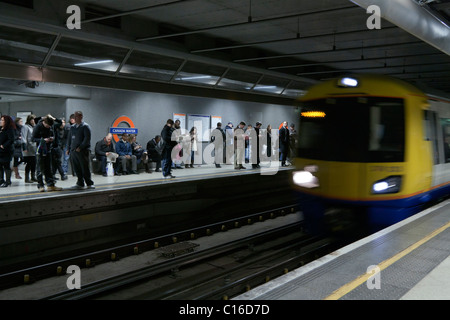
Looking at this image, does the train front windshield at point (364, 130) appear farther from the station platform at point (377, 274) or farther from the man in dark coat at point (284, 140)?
the man in dark coat at point (284, 140)

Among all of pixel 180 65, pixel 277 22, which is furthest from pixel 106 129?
pixel 277 22

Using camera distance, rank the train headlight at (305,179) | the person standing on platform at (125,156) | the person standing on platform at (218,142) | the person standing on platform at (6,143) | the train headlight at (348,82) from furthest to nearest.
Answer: the person standing on platform at (218,142) < the person standing on platform at (125,156) < the person standing on platform at (6,143) < the train headlight at (305,179) < the train headlight at (348,82)

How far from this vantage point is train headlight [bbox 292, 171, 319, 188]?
6.95 meters

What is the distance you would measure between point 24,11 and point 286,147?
11026mm

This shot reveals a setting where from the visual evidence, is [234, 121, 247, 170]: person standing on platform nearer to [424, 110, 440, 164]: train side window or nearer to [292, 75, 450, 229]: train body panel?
[292, 75, 450, 229]: train body panel

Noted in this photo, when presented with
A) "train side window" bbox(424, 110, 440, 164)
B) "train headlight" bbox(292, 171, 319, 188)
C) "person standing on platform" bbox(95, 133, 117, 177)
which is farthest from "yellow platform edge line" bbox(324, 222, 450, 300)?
"person standing on platform" bbox(95, 133, 117, 177)

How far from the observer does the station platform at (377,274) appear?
12.0ft

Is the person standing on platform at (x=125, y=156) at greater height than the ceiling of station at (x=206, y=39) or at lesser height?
lesser

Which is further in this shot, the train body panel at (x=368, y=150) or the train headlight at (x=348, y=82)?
the train headlight at (x=348, y=82)

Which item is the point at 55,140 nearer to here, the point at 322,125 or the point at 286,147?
the point at 322,125

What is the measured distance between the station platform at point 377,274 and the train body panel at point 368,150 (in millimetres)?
818

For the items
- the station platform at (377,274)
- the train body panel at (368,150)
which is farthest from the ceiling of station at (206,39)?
the station platform at (377,274)

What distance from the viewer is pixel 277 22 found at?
35.7ft

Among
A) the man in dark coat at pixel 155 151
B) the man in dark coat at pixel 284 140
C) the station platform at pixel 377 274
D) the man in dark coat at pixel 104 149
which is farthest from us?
the man in dark coat at pixel 284 140
